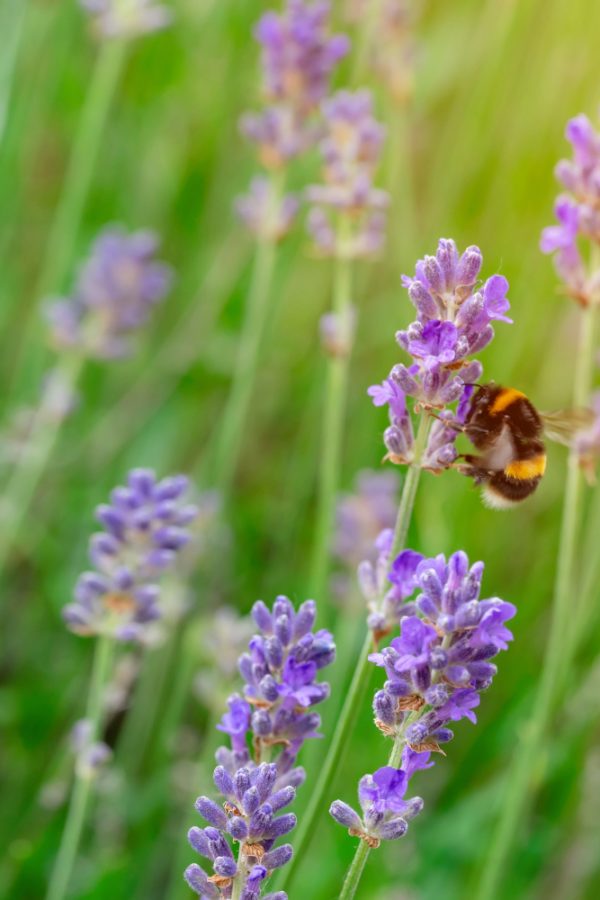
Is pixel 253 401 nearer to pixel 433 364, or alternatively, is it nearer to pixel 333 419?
pixel 333 419

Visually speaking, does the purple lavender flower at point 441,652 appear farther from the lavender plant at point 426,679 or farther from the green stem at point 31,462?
the green stem at point 31,462

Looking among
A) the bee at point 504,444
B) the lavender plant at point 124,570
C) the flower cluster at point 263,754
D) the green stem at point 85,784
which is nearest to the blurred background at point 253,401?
the green stem at point 85,784

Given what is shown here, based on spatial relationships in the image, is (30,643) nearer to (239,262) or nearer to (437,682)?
(239,262)

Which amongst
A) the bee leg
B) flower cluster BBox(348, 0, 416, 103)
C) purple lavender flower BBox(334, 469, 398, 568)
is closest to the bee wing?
the bee leg

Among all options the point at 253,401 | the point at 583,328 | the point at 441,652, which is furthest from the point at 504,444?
the point at 253,401

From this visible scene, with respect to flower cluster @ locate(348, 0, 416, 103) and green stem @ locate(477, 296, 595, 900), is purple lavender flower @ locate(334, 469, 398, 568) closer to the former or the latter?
green stem @ locate(477, 296, 595, 900)

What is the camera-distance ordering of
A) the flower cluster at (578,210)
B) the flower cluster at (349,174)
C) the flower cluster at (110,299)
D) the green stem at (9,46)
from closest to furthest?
the flower cluster at (578,210)
the flower cluster at (349,174)
the green stem at (9,46)
the flower cluster at (110,299)
